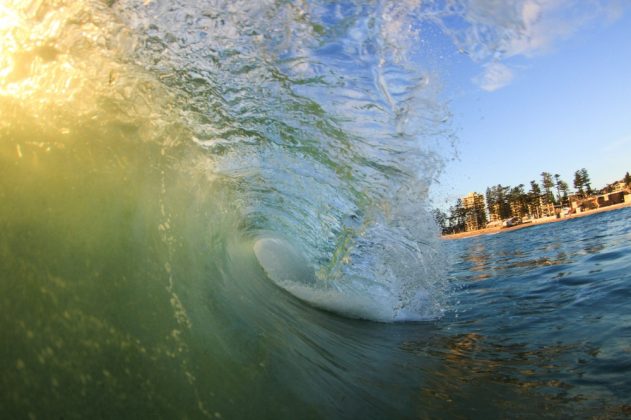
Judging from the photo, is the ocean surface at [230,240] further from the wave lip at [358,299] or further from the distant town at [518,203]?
the distant town at [518,203]

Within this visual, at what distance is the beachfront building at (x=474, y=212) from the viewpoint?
8700cm

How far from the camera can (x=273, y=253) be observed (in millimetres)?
9406

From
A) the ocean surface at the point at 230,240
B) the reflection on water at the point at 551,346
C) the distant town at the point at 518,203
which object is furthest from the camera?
the distant town at the point at 518,203

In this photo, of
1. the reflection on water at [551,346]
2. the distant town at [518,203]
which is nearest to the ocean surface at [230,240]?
the reflection on water at [551,346]

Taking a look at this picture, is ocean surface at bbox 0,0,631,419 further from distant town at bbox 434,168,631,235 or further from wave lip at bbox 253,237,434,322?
distant town at bbox 434,168,631,235

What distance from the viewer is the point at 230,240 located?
Result: 263 inches

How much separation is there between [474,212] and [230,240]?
88.7 m

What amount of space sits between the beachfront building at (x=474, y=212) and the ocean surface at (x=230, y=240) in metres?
86.0

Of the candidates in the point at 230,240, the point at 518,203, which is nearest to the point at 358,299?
the point at 230,240

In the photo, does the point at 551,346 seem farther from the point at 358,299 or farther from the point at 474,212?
the point at 474,212

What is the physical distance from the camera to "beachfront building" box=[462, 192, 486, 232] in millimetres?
87000

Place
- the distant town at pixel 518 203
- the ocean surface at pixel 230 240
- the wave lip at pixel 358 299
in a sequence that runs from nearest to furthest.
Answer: the ocean surface at pixel 230 240
the wave lip at pixel 358 299
the distant town at pixel 518 203

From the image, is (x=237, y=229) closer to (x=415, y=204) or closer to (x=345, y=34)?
(x=415, y=204)

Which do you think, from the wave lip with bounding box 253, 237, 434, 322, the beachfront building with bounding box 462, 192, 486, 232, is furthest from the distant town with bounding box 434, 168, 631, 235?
the wave lip with bounding box 253, 237, 434, 322
